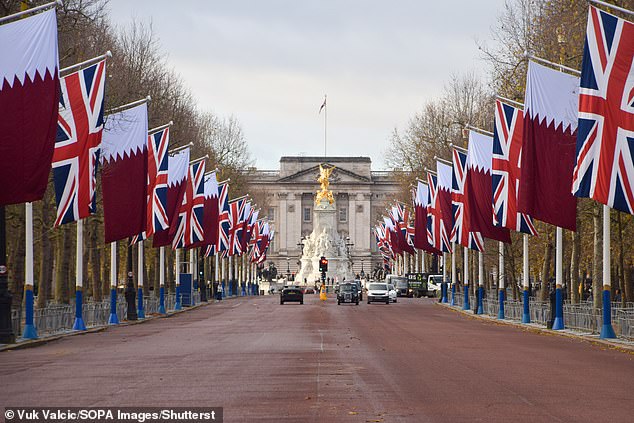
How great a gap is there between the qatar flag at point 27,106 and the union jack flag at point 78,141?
18.1 feet

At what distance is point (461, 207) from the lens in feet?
198

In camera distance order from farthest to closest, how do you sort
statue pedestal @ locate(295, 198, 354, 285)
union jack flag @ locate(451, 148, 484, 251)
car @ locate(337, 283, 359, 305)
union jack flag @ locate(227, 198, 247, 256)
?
statue pedestal @ locate(295, 198, 354, 285) → union jack flag @ locate(227, 198, 247, 256) → car @ locate(337, 283, 359, 305) → union jack flag @ locate(451, 148, 484, 251)

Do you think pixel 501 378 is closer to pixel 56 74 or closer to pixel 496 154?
pixel 56 74

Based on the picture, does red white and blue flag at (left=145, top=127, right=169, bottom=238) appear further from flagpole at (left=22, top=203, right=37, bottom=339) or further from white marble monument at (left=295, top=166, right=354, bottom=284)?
white marble monument at (left=295, top=166, right=354, bottom=284)

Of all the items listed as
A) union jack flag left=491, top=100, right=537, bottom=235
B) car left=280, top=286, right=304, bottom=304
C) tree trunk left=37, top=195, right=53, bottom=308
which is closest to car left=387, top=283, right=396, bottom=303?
car left=280, top=286, right=304, bottom=304

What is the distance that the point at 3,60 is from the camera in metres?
29.6

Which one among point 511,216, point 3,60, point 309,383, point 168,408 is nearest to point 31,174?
point 3,60

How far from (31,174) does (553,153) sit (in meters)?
17.3

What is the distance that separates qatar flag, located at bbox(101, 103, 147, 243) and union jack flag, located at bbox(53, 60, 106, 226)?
5.53m

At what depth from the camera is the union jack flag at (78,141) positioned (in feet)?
119

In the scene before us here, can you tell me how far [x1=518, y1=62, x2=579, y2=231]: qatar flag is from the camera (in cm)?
3900

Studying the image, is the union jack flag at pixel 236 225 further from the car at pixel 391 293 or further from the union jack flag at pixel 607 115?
the union jack flag at pixel 607 115

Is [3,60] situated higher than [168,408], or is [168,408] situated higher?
[3,60]

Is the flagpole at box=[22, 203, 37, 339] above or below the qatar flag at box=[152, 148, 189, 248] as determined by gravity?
below
